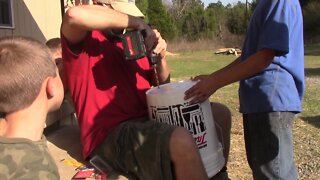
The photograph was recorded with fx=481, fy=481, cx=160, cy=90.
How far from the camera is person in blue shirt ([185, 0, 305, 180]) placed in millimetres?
2475

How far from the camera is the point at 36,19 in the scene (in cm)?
442

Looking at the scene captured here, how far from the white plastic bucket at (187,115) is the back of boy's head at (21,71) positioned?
2.95ft

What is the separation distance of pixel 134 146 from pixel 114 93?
0.37m

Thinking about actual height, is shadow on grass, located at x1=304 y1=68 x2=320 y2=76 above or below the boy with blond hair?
below

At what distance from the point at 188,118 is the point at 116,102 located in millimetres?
443

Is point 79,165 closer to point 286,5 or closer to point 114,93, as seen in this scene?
point 114,93

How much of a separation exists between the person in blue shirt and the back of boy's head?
0.99 meters

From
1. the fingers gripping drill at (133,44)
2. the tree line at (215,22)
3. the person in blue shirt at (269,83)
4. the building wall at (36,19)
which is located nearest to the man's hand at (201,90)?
the person in blue shirt at (269,83)

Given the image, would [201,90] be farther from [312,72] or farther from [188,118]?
[312,72]

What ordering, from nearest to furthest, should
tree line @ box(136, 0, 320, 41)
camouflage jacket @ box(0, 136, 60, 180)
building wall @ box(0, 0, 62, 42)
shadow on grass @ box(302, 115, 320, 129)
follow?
1. camouflage jacket @ box(0, 136, 60, 180)
2. building wall @ box(0, 0, 62, 42)
3. shadow on grass @ box(302, 115, 320, 129)
4. tree line @ box(136, 0, 320, 41)

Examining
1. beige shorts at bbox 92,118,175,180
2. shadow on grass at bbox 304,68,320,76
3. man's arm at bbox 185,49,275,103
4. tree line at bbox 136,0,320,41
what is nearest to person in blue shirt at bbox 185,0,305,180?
man's arm at bbox 185,49,275,103

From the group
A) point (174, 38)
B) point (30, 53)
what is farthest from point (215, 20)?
point (30, 53)

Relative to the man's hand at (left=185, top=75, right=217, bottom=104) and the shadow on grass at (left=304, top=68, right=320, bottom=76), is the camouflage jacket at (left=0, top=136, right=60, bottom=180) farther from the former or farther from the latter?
the shadow on grass at (left=304, top=68, right=320, bottom=76)

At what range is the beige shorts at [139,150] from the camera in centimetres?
247
